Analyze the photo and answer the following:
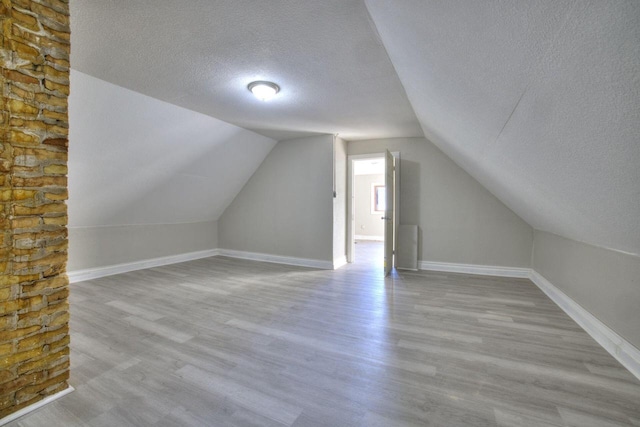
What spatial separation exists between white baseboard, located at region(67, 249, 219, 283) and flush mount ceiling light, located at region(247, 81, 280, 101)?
356 cm

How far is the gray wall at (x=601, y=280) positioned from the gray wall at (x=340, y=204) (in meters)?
2.93

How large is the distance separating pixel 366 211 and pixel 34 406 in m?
8.51

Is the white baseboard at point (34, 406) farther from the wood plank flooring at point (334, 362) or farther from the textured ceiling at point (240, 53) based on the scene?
the textured ceiling at point (240, 53)

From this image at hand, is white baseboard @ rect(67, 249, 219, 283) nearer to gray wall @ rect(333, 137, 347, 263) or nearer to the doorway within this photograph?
gray wall @ rect(333, 137, 347, 263)

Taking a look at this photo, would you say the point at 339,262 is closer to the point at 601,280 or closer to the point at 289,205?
the point at 289,205

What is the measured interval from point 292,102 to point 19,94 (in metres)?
2.29

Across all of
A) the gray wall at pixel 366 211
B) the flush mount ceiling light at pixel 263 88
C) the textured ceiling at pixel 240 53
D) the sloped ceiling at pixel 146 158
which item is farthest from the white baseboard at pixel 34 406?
Answer: the gray wall at pixel 366 211

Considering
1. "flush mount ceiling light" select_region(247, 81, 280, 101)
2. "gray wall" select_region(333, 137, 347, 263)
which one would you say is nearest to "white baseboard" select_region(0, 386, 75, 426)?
"flush mount ceiling light" select_region(247, 81, 280, 101)

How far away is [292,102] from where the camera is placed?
3260mm

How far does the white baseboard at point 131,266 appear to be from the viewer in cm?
397

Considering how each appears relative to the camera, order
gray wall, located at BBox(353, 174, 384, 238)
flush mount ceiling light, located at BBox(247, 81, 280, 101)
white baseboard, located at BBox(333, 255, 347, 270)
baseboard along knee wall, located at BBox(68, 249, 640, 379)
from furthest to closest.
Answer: gray wall, located at BBox(353, 174, 384, 238)
white baseboard, located at BBox(333, 255, 347, 270)
flush mount ceiling light, located at BBox(247, 81, 280, 101)
baseboard along knee wall, located at BBox(68, 249, 640, 379)

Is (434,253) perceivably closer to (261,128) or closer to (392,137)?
(392,137)

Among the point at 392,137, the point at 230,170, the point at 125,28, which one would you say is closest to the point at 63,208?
the point at 125,28

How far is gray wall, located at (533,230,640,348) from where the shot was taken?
6.51 feet
